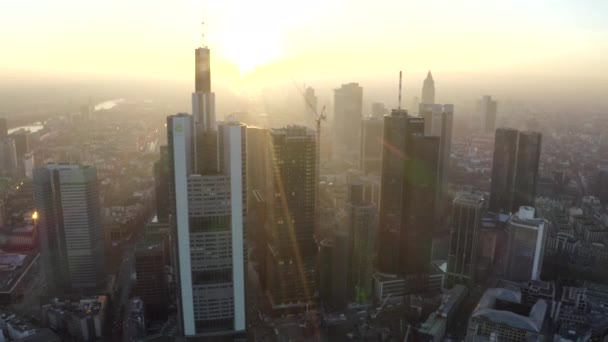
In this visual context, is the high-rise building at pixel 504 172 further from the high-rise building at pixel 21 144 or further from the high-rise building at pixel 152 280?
the high-rise building at pixel 21 144

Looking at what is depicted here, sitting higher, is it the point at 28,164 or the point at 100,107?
the point at 100,107

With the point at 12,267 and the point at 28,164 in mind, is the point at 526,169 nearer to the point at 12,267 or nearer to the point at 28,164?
the point at 12,267

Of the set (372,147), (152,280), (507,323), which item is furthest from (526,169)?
(152,280)

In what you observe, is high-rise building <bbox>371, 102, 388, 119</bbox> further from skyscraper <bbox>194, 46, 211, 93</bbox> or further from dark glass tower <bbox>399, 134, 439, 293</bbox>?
A: skyscraper <bbox>194, 46, 211, 93</bbox>

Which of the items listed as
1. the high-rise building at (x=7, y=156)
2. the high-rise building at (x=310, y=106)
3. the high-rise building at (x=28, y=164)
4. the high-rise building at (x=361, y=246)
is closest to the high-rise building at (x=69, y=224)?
the high-rise building at (x=361, y=246)

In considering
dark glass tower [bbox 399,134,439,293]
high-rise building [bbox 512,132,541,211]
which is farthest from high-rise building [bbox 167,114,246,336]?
high-rise building [bbox 512,132,541,211]

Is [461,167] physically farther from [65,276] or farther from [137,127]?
[137,127]
